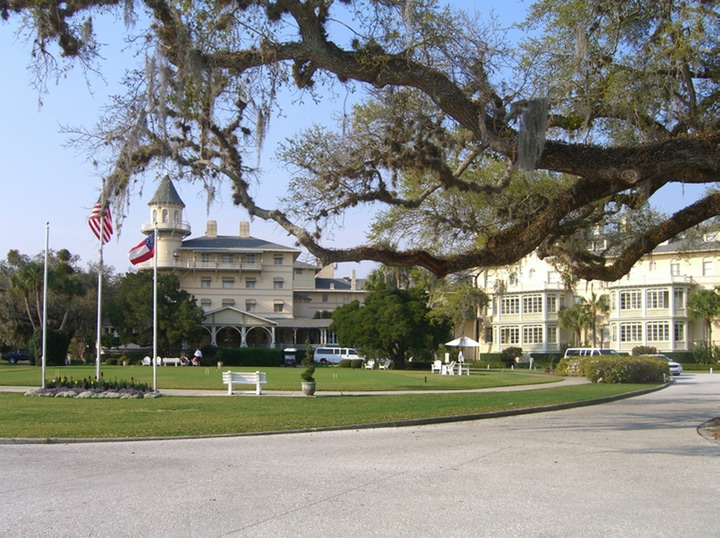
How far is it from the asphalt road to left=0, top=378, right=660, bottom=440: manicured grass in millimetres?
1488

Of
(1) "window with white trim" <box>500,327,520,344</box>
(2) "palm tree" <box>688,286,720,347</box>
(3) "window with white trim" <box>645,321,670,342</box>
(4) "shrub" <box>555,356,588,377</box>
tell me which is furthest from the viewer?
(1) "window with white trim" <box>500,327,520,344</box>

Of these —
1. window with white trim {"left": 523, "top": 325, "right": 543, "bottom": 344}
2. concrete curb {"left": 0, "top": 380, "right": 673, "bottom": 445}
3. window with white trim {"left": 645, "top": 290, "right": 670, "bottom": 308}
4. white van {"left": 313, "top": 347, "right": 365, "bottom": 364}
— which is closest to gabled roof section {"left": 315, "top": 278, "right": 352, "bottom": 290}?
white van {"left": 313, "top": 347, "right": 365, "bottom": 364}

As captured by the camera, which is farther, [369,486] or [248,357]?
[248,357]

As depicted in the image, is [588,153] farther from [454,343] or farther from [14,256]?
[14,256]

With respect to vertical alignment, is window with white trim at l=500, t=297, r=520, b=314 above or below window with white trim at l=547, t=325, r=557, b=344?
above

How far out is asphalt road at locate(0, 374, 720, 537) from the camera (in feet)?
23.5

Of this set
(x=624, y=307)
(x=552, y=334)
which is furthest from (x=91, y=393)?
(x=624, y=307)

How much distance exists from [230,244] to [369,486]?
82.9 metres

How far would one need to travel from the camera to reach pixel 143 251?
27.4 m

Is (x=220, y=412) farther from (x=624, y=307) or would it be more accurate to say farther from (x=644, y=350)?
(x=624, y=307)

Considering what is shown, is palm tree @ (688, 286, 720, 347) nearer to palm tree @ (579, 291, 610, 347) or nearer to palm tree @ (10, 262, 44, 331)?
palm tree @ (579, 291, 610, 347)

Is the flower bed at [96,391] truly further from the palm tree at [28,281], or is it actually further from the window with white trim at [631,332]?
the window with white trim at [631,332]

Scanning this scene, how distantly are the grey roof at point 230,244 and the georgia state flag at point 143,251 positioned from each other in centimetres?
6011

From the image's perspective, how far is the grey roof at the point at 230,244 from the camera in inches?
3487
